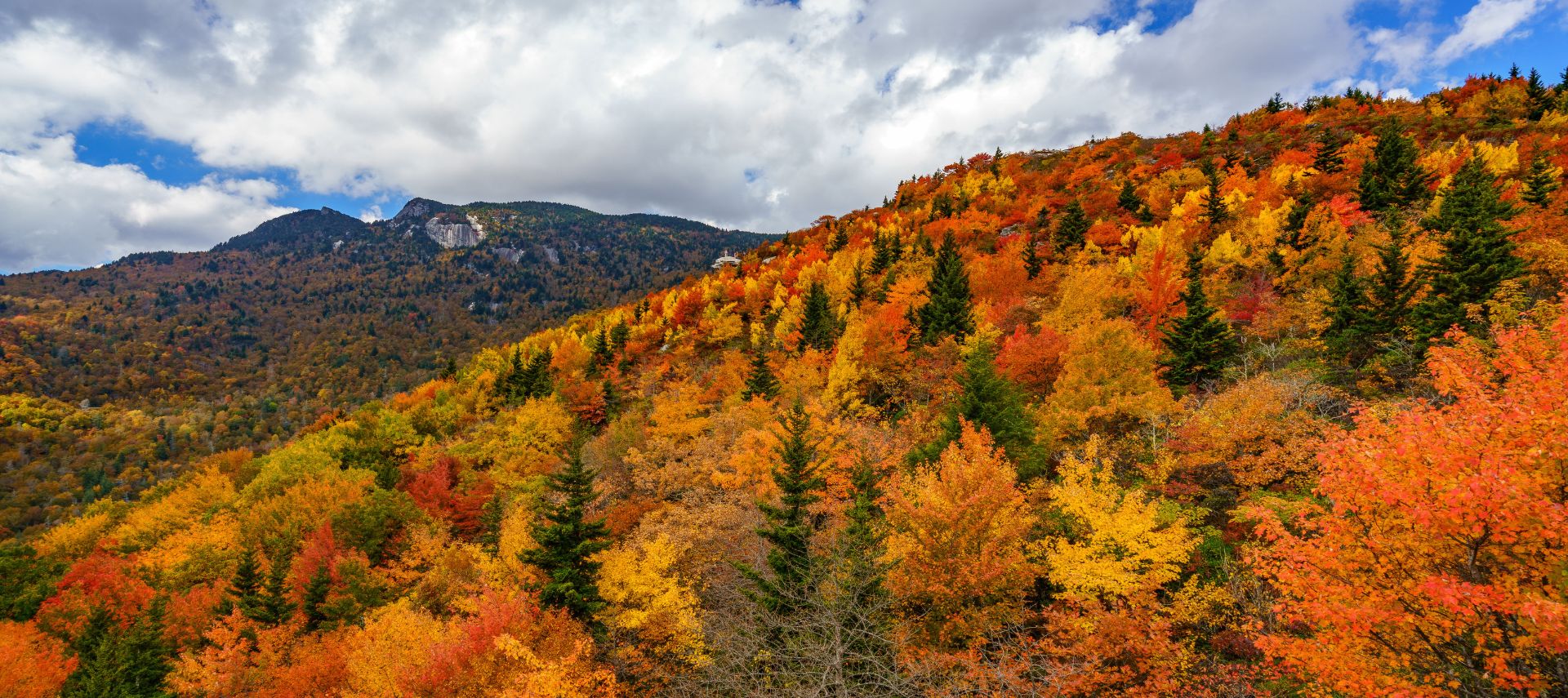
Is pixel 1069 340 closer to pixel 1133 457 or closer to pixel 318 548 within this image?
pixel 1133 457

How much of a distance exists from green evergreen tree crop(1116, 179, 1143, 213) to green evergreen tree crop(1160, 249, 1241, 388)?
4005 centimetres

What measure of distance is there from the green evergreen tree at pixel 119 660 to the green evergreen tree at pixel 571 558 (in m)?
21.9

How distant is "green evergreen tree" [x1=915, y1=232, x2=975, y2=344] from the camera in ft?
153

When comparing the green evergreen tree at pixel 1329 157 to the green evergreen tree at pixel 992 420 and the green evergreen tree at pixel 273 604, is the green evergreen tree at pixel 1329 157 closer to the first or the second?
the green evergreen tree at pixel 992 420

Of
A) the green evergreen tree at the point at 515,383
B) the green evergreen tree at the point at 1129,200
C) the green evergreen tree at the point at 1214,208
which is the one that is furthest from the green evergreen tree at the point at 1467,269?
the green evergreen tree at the point at 515,383

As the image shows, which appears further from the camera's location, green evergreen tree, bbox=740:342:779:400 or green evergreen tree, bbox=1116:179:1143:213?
green evergreen tree, bbox=1116:179:1143:213

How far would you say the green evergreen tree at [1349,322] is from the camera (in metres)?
29.3

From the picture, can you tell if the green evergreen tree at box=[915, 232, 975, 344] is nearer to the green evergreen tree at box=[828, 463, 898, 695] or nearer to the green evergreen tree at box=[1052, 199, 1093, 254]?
the green evergreen tree at box=[1052, 199, 1093, 254]

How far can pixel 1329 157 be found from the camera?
60281 mm

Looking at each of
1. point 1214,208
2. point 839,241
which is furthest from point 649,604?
point 839,241

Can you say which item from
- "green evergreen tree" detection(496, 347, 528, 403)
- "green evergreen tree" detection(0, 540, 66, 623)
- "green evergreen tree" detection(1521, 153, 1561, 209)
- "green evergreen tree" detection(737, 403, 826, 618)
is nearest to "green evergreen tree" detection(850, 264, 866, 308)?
"green evergreen tree" detection(496, 347, 528, 403)

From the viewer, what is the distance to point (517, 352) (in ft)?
235

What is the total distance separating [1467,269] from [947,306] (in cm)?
2795

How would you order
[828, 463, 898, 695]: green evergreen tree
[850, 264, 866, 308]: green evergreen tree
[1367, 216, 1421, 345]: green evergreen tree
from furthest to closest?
1. [850, 264, 866, 308]: green evergreen tree
2. [1367, 216, 1421, 345]: green evergreen tree
3. [828, 463, 898, 695]: green evergreen tree
